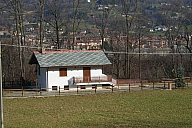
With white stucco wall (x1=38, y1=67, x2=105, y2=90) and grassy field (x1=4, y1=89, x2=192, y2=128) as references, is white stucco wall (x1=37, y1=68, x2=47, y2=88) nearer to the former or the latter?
white stucco wall (x1=38, y1=67, x2=105, y2=90)

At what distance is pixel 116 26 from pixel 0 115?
180ft

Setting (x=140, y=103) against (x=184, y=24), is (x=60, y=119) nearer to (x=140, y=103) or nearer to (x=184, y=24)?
(x=140, y=103)

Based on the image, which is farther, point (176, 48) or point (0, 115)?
point (176, 48)

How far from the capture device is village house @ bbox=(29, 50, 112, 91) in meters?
42.3

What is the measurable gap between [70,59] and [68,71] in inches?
57.2

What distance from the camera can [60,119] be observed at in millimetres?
21156

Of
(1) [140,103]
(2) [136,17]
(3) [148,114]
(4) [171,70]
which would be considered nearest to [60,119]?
(3) [148,114]

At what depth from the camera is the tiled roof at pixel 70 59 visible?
42.5m

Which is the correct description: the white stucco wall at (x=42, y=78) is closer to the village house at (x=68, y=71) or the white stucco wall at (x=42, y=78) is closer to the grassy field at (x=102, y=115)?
the village house at (x=68, y=71)

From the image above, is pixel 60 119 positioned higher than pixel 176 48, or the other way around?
pixel 176 48

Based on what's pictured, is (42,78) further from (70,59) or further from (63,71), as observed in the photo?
(70,59)

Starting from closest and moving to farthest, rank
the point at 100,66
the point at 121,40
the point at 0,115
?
the point at 0,115
the point at 100,66
the point at 121,40

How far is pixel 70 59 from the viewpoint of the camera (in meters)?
43.8

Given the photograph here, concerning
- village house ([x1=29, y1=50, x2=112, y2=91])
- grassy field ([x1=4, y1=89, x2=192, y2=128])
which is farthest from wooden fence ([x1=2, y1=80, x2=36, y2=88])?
grassy field ([x1=4, y1=89, x2=192, y2=128])
